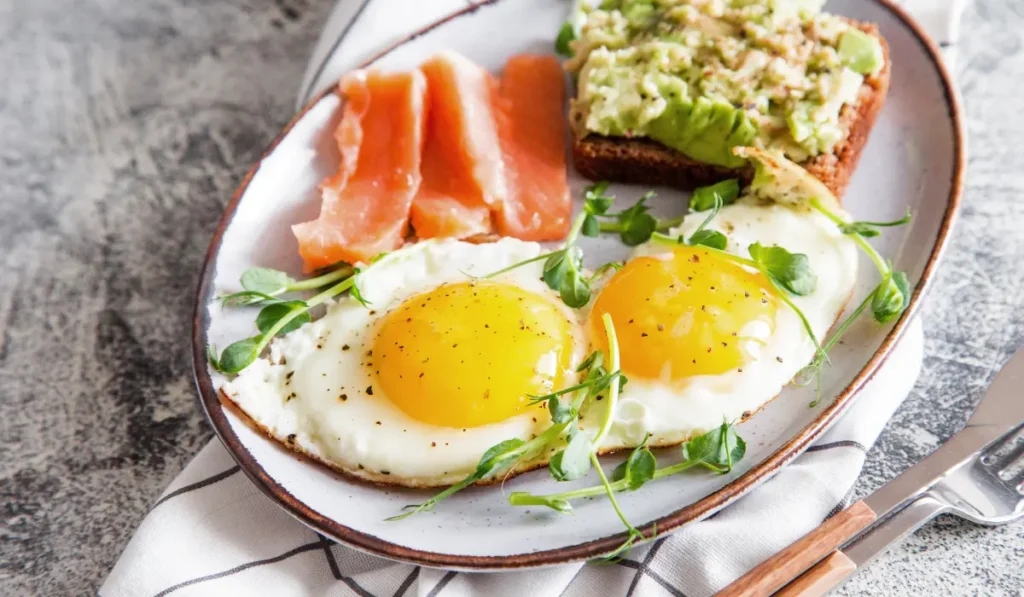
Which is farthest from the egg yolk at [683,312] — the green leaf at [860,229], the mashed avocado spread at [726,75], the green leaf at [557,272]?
the mashed avocado spread at [726,75]

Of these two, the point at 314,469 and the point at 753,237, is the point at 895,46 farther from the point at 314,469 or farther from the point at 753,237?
the point at 314,469

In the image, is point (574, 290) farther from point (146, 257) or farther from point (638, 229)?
point (146, 257)

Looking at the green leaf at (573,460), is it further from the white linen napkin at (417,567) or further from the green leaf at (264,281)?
the green leaf at (264,281)

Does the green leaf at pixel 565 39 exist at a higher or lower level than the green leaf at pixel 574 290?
higher

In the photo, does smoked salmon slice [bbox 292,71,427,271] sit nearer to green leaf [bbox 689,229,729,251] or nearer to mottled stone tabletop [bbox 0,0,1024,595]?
mottled stone tabletop [bbox 0,0,1024,595]

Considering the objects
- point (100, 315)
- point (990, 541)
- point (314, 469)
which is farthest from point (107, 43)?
point (990, 541)

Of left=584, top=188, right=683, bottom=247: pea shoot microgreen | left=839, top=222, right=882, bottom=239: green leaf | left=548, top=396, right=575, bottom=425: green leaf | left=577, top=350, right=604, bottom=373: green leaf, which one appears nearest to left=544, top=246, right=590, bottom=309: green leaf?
left=577, top=350, right=604, bottom=373: green leaf
